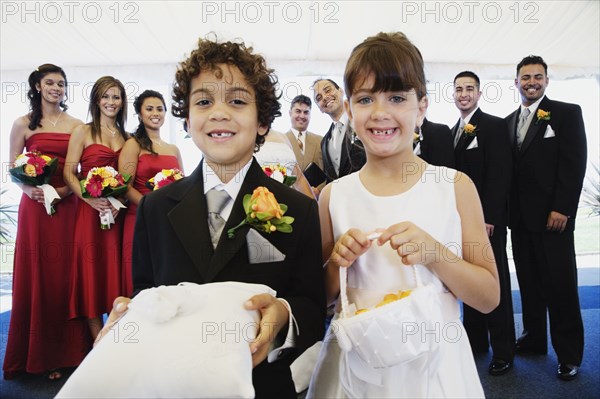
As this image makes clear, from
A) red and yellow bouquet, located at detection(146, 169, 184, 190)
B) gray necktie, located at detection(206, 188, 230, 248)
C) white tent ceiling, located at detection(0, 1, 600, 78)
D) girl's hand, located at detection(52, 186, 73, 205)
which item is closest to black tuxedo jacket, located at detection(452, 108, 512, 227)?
red and yellow bouquet, located at detection(146, 169, 184, 190)

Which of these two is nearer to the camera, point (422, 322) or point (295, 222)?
point (422, 322)

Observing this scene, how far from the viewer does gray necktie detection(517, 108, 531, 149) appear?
3057mm

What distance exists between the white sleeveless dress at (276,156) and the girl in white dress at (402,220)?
5.45 ft

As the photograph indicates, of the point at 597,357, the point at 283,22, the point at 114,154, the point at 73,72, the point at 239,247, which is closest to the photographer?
the point at 239,247

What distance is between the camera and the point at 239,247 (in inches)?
41.6

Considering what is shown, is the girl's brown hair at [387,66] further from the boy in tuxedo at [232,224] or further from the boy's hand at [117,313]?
the boy's hand at [117,313]

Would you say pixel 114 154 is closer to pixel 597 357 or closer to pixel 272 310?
pixel 272 310

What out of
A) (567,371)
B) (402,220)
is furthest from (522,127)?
(402,220)

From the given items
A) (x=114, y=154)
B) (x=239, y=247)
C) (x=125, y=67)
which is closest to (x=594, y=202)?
(x=114, y=154)

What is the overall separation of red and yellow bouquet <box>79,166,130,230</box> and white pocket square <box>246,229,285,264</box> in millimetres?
2172

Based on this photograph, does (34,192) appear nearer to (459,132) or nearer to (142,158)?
(142,158)

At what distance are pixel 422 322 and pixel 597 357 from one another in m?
2.89

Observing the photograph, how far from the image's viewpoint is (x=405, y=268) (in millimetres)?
1192

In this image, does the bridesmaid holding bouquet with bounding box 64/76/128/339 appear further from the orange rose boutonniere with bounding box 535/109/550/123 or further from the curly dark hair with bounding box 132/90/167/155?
the orange rose boutonniere with bounding box 535/109/550/123
